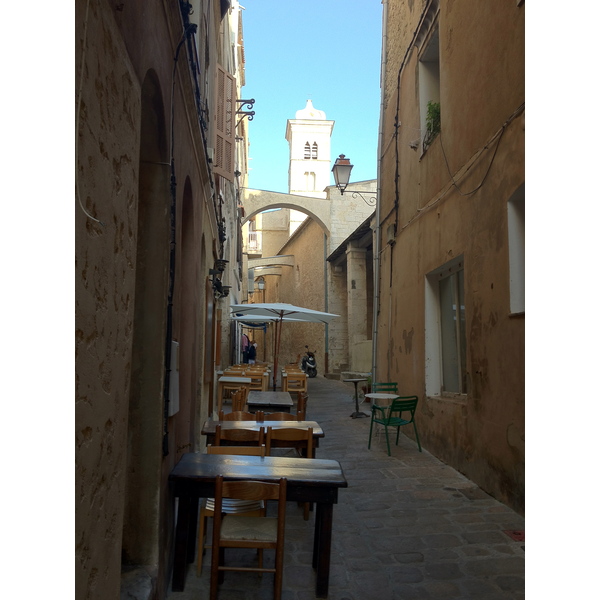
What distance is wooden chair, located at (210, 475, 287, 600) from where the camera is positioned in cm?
325

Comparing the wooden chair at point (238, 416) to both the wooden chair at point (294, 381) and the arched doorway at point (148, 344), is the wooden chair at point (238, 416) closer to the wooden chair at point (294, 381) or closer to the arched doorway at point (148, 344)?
the arched doorway at point (148, 344)

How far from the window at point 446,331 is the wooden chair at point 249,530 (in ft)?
14.9

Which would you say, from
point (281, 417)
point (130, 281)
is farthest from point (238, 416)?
point (130, 281)

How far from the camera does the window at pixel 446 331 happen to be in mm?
7547

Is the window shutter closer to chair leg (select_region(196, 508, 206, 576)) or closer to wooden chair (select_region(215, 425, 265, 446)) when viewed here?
wooden chair (select_region(215, 425, 265, 446))

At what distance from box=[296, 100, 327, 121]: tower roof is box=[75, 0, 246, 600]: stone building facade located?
176 ft

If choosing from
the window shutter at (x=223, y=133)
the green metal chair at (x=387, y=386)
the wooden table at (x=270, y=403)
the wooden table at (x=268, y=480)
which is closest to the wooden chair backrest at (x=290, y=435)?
the wooden table at (x=268, y=480)

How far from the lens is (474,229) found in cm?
652

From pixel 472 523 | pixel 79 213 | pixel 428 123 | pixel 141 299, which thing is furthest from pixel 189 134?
pixel 428 123

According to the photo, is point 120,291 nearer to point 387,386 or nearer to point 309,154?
point 387,386

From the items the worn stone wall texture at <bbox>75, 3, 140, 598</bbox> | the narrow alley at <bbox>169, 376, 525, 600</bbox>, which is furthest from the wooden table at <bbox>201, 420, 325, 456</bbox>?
the worn stone wall texture at <bbox>75, 3, 140, 598</bbox>

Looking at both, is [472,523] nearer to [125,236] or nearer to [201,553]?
[201,553]

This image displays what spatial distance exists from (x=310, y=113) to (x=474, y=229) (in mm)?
54481
